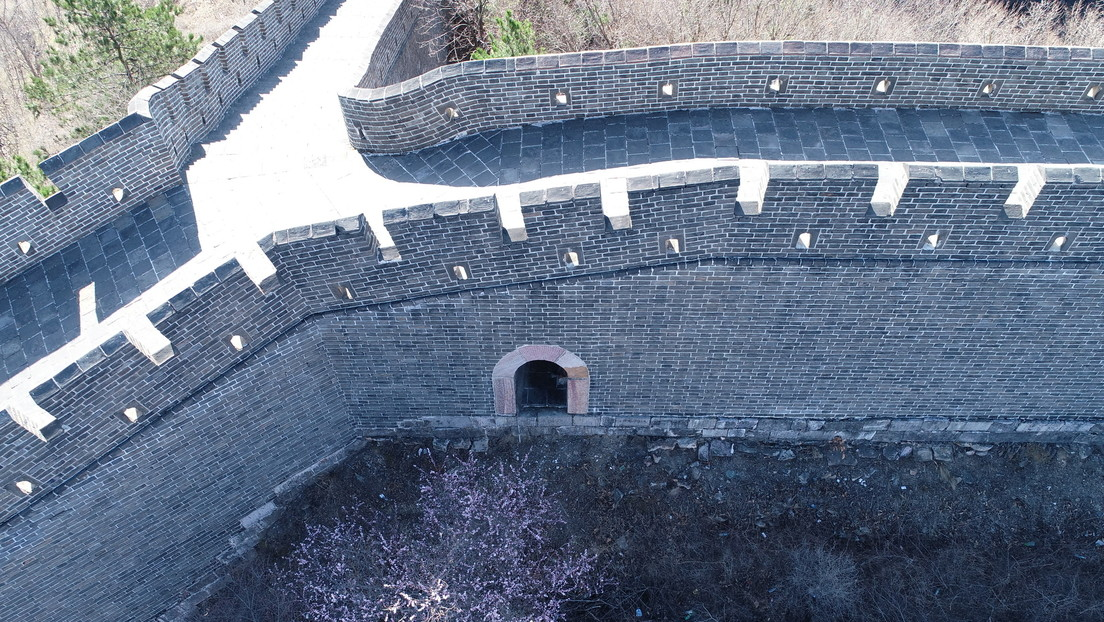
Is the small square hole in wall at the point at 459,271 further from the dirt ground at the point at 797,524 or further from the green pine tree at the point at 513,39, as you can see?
the green pine tree at the point at 513,39

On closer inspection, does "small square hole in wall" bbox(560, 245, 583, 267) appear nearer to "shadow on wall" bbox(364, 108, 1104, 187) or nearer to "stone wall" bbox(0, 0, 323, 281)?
"shadow on wall" bbox(364, 108, 1104, 187)

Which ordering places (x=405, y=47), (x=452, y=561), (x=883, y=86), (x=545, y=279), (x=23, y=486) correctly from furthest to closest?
(x=405, y=47) < (x=452, y=561) < (x=883, y=86) < (x=545, y=279) < (x=23, y=486)

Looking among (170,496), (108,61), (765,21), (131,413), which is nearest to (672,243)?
→ (131,413)

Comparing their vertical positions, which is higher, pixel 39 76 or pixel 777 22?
pixel 777 22

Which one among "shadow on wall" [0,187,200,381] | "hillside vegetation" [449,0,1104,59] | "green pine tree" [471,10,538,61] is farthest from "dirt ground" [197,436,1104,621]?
"hillside vegetation" [449,0,1104,59]

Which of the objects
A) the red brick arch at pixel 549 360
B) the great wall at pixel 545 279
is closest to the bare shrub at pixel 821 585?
the great wall at pixel 545 279

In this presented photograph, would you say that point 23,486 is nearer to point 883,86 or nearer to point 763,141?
point 763,141

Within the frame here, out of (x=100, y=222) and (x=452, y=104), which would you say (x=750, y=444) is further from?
(x=100, y=222)
